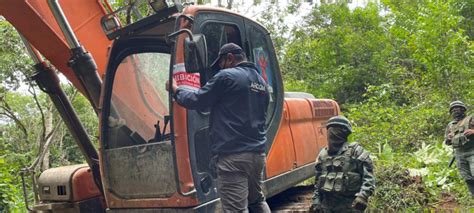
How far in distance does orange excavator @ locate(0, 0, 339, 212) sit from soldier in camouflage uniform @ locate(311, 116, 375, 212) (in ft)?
1.52

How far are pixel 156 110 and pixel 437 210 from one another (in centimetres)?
414

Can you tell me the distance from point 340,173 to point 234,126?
131 cm

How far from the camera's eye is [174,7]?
12.3ft

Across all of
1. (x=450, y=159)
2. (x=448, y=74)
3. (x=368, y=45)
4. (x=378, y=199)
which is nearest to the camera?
(x=378, y=199)

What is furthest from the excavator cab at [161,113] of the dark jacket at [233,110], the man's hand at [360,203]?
the man's hand at [360,203]

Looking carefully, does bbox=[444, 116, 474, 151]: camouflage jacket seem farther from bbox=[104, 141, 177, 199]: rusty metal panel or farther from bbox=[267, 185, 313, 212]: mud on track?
bbox=[104, 141, 177, 199]: rusty metal panel

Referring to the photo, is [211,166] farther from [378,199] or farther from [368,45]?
[368,45]

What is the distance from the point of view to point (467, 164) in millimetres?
7613

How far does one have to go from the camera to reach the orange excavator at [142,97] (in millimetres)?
3592

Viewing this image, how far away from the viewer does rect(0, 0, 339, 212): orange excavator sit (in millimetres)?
3592

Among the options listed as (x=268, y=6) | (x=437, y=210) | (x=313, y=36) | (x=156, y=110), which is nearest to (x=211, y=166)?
(x=156, y=110)

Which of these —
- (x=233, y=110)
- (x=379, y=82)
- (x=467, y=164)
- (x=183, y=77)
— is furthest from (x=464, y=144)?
(x=379, y=82)

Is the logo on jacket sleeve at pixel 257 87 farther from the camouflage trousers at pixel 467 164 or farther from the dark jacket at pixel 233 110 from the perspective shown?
the camouflage trousers at pixel 467 164

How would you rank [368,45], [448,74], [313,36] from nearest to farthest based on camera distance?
1. [448,74]
2. [368,45]
3. [313,36]
